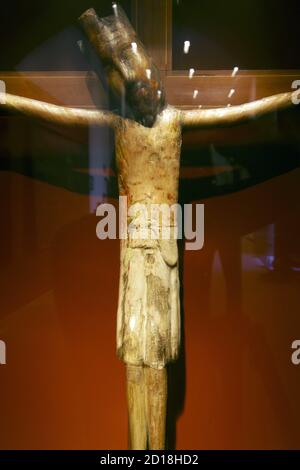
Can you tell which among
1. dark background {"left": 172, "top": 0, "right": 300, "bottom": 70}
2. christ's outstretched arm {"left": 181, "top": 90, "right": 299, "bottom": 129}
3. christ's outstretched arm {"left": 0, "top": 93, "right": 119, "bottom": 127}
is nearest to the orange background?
christ's outstretched arm {"left": 0, "top": 93, "right": 119, "bottom": 127}

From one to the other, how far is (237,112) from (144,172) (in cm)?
38

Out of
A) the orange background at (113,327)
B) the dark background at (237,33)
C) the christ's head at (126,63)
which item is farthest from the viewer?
the orange background at (113,327)

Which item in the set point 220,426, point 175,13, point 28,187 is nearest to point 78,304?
point 28,187

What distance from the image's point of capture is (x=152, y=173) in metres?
1.36

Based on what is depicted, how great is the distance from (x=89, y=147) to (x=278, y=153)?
0.74 m

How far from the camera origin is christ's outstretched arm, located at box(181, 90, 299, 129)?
138 cm

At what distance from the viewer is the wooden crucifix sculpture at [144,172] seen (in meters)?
1.32

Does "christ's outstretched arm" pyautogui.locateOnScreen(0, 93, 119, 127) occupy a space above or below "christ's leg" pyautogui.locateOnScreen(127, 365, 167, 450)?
above

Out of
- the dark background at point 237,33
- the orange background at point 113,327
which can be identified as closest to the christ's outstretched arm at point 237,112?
the dark background at point 237,33

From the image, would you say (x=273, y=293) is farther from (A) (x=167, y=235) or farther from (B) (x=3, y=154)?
(B) (x=3, y=154)

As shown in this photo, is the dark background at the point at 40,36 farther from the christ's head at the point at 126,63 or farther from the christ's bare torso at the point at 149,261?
the christ's bare torso at the point at 149,261

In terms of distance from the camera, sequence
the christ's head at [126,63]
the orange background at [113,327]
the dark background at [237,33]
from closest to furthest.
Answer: the christ's head at [126,63] < the dark background at [237,33] < the orange background at [113,327]

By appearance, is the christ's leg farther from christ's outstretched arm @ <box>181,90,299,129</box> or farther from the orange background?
christ's outstretched arm @ <box>181,90,299,129</box>

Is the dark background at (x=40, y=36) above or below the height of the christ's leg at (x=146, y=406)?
above
